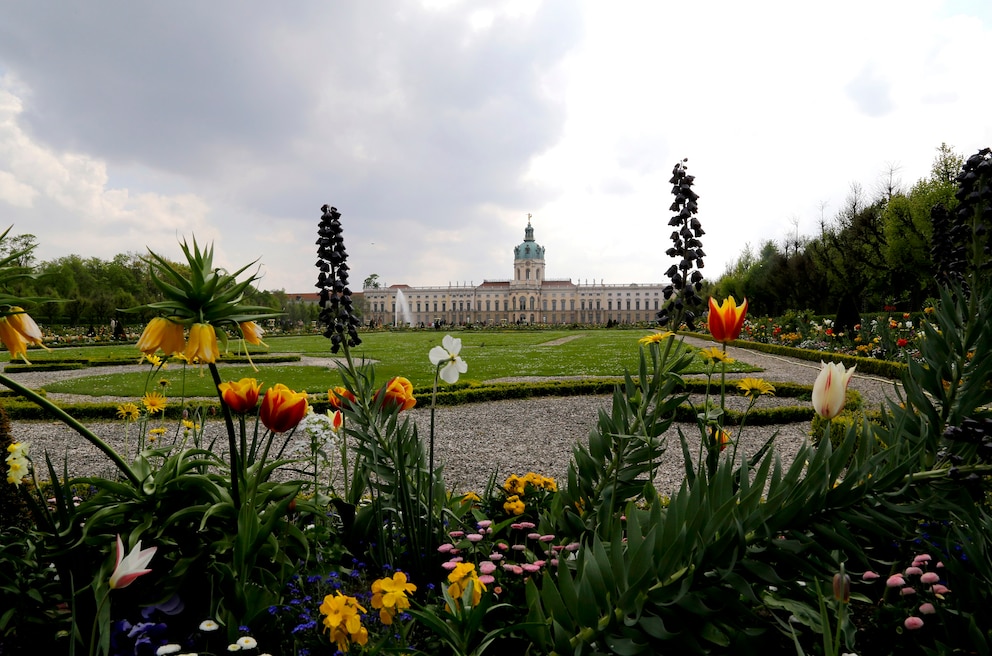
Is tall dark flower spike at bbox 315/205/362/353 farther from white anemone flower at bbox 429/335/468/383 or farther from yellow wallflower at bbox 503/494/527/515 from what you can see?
yellow wallflower at bbox 503/494/527/515

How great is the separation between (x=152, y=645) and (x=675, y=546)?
4.92 feet

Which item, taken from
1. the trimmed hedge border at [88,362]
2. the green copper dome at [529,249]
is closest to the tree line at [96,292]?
the trimmed hedge border at [88,362]

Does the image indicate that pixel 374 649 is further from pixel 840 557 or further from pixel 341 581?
pixel 840 557

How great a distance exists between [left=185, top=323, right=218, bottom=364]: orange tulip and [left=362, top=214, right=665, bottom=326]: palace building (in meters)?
99.2

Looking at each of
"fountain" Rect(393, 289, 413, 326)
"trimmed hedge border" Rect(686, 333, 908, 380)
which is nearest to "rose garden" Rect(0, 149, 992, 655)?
"trimmed hedge border" Rect(686, 333, 908, 380)

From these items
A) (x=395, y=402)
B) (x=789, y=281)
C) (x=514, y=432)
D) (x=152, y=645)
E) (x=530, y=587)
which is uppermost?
(x=789, y=281)

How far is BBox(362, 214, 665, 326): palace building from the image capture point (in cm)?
10262

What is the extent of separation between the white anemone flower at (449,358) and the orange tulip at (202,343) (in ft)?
2.44

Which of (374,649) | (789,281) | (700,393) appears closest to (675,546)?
(374,649)

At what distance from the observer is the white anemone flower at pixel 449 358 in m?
2.01

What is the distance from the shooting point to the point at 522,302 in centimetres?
10344

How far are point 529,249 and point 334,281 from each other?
352ft

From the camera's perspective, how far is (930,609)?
5.16ft

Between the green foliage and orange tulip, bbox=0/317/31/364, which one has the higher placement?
orange tulip, bbox=0/317/31/364
